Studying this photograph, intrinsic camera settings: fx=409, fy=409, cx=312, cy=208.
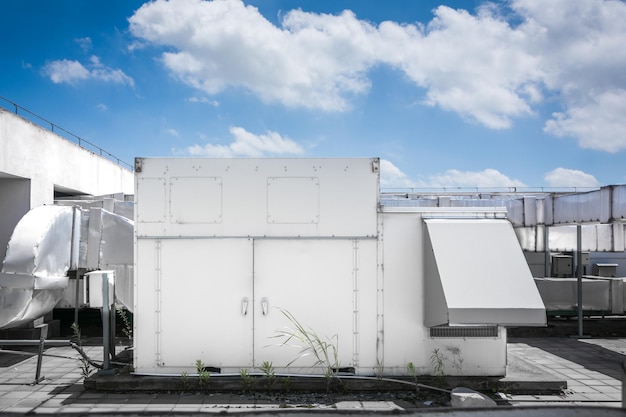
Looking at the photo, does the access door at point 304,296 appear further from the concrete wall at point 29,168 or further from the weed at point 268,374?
the concrete wall at point 29,168

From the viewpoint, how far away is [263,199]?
5859mm

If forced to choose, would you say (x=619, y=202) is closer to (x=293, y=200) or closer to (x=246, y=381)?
(x=293, y=200)

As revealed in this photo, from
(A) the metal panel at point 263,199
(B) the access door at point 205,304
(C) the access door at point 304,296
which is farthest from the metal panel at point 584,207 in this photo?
(B) the access door at point 205,304

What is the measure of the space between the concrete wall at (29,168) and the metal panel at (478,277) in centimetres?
867

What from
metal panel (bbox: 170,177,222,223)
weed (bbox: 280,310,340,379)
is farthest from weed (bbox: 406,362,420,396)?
metal panel (bbox: 170,177,222,223)

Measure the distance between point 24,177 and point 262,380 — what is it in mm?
7338

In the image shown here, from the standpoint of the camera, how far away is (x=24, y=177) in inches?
358

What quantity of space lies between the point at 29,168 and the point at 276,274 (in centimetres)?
706

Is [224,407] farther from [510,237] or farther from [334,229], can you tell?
[510,237]

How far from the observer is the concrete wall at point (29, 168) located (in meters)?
8.71

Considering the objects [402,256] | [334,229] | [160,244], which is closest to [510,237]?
[402,256]

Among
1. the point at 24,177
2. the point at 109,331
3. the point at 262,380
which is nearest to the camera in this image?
the point at 262,380

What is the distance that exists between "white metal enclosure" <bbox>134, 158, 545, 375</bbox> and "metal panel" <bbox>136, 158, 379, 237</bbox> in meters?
0.01

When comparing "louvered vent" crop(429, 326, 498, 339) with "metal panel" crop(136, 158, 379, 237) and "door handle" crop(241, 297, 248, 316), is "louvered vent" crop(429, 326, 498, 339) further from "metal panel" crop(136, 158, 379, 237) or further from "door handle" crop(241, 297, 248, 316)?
"door handle" crop(241, 297, 248, 316)
